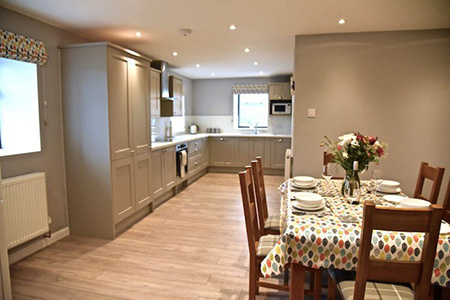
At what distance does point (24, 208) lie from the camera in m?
2.69

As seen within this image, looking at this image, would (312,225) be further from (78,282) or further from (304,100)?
(304,100)

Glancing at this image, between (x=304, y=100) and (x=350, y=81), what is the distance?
0.61 metres

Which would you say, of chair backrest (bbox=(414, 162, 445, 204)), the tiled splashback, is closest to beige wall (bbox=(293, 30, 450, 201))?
chair backrest (bbox=(414, 162, 445, 204))

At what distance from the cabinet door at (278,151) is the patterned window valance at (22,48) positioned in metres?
4.75

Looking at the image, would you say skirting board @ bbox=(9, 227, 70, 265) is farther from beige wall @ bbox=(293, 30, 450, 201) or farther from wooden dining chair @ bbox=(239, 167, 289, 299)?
beige wall @ bbox=(293, 30, 450, 201)

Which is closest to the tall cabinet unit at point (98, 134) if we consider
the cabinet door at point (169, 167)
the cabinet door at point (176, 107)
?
the cabinet door at point (169, 167)

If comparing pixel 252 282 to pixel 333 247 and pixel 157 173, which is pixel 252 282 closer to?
pixel 333 247

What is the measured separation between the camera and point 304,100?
378cm

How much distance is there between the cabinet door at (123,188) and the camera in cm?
324

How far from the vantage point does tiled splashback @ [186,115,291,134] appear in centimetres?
705

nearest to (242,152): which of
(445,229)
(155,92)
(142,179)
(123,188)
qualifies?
(155,92)

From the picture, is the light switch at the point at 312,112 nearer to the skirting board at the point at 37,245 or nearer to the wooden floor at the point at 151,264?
the wooden floor at the point at 151,264

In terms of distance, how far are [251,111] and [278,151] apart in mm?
1437

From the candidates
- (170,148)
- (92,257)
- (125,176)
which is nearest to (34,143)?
(125,176)
